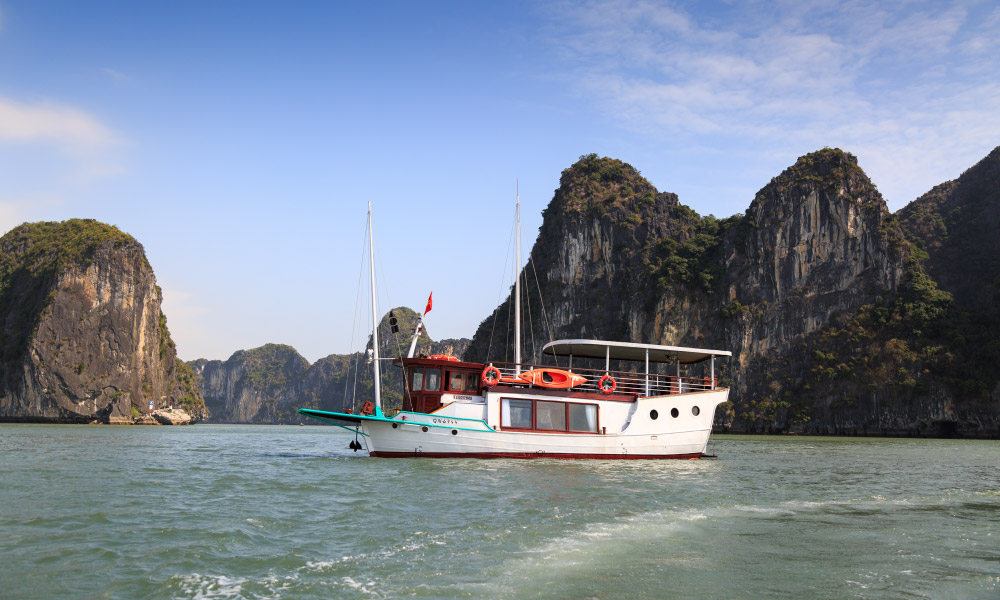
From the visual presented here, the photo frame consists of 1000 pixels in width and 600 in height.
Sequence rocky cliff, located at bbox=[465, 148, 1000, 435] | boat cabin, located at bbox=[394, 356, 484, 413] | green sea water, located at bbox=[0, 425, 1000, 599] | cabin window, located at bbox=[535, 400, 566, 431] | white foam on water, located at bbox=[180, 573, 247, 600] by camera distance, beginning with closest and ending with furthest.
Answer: white foam on water, located at bbox=[180, 573, 247, 600] → green sea water, located at bbox=[0, 425, 1000, 599] → boat cabin, located at bbox=[394, 356, 484, 413] → cabin window, located at bbox=[535, 400, 566, 431] → rocky cliff, located at bbox=[465, 148, 1000, 435]

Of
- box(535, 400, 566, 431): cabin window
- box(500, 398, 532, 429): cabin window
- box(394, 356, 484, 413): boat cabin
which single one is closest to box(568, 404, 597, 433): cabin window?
box(535, 400, 566, 431): cabin window

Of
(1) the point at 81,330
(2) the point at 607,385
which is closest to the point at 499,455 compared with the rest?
(2) the point at 607,385

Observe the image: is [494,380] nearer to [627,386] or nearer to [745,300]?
[627,386]

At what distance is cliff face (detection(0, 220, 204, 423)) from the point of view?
101 meters

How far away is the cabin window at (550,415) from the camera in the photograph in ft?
82.0

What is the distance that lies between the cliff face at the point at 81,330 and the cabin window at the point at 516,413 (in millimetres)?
95297

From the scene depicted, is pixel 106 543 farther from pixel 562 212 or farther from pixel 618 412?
pixel 562 212

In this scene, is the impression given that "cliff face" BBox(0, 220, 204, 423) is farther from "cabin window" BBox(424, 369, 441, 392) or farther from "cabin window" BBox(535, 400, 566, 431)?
"cabin window" BBox(535, 400, 566, 431)

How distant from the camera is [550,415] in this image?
25.1 metres

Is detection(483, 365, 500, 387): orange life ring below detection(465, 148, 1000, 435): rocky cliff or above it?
below

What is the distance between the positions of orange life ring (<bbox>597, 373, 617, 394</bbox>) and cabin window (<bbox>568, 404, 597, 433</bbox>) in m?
0.67

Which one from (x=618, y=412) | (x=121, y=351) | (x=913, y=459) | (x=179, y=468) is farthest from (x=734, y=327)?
(x=121, y=351)

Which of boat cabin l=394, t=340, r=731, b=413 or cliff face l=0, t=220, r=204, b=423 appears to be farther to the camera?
cliff face l=0, t=220, r=204, b=423

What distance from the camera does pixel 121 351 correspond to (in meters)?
108
